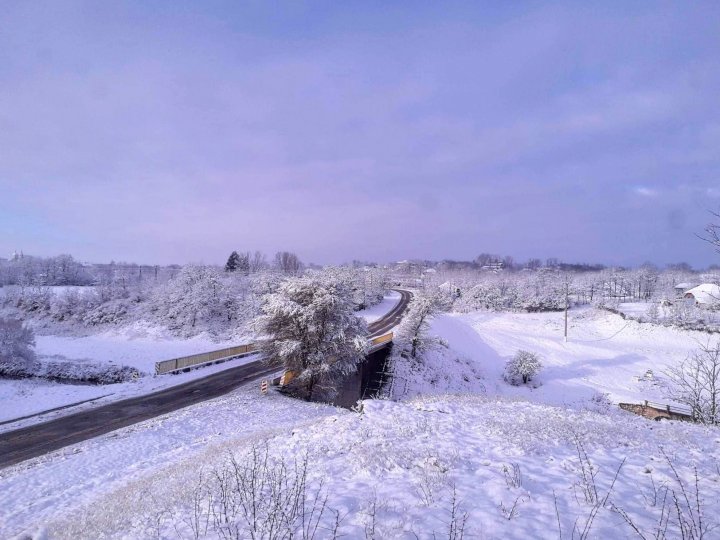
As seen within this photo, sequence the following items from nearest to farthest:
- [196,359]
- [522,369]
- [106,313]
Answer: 1. [196,359]
2. [522,369]
3. [106,313]

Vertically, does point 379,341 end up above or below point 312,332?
below

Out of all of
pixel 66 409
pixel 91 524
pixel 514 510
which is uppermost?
pixel 514 510

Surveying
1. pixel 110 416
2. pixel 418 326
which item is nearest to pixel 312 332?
pixel 110 416

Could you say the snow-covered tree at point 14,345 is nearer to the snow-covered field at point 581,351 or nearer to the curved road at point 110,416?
the curved road at point 110,416

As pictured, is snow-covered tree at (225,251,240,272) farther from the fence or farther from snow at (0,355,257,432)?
snow at (0,355,257,432)

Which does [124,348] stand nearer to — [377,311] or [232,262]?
[377,311]

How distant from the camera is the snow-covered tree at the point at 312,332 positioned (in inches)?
915

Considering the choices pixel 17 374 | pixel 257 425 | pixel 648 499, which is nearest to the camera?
pixel 648 499

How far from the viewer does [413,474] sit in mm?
7188

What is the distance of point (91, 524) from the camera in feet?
21.9

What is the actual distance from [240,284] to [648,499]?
6005 centimetres

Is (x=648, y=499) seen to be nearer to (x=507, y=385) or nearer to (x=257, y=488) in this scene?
(x=257, y=488)

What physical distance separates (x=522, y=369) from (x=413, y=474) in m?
31.5

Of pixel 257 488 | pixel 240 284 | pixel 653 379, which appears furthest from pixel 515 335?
pixel 257 488
